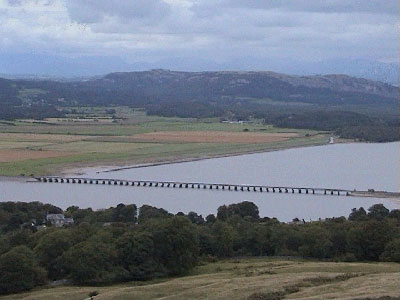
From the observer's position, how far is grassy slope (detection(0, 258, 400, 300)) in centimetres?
1647

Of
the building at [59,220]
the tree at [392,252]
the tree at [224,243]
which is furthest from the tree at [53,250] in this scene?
the tree at [392,252]

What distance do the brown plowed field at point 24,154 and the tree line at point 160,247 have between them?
3059cm

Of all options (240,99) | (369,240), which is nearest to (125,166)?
(369,240)

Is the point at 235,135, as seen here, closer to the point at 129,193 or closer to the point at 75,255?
the point at 129,193

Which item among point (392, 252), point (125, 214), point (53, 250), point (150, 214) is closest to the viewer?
point (53, 250)

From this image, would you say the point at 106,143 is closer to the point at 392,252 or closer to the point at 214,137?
the point at 214,137

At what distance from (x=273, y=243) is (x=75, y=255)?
7.05m

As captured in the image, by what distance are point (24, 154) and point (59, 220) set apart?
2791 centimetres

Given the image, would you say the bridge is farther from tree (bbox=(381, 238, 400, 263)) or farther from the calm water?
tree (bbox=(381, 238, 400, 263))

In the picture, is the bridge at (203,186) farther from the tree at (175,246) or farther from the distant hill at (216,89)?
the distant hill at (216,89)

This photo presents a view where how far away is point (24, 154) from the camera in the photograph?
59.0 m

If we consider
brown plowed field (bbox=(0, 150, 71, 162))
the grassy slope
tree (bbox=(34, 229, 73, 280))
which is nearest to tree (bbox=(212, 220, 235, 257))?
the grassy slope

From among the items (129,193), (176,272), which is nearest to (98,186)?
(129,193)

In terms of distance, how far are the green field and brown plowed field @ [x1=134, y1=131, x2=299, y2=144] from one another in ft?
1.88
